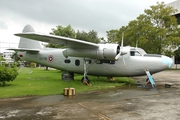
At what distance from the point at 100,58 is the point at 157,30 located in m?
26.9

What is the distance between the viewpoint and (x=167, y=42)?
36156 millimetres

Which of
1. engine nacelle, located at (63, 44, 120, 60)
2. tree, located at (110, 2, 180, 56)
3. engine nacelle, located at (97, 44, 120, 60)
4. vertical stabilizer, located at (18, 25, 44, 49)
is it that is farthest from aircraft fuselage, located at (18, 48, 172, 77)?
tree, located at (110, 2, 180, 56)

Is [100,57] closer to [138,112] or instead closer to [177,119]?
[138,112]

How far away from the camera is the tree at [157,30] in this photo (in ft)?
119

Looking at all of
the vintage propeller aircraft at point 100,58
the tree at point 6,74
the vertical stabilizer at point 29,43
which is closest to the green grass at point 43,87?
the tree at point 6,74

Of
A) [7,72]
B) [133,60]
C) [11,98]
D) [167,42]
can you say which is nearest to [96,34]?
[167,42]

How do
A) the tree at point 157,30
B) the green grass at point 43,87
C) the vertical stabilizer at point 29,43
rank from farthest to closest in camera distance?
the tree at point 157,30 < the vertical stabilizer at point 29,43 < the green grass at point 43,87

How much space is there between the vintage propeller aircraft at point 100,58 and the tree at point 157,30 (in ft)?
76.5

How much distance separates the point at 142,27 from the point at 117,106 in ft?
110

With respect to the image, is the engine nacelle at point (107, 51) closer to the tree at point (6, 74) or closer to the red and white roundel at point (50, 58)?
the red and white roundel at point (50, 58)

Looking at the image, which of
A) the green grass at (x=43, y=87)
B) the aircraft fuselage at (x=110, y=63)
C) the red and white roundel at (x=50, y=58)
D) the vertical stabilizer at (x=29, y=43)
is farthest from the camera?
the vertical stabilizer at (x=29, y=43)

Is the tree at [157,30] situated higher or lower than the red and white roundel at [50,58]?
higher

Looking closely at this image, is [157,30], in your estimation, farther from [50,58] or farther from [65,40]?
[65,40]

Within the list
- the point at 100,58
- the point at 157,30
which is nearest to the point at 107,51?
the point at 100,58
